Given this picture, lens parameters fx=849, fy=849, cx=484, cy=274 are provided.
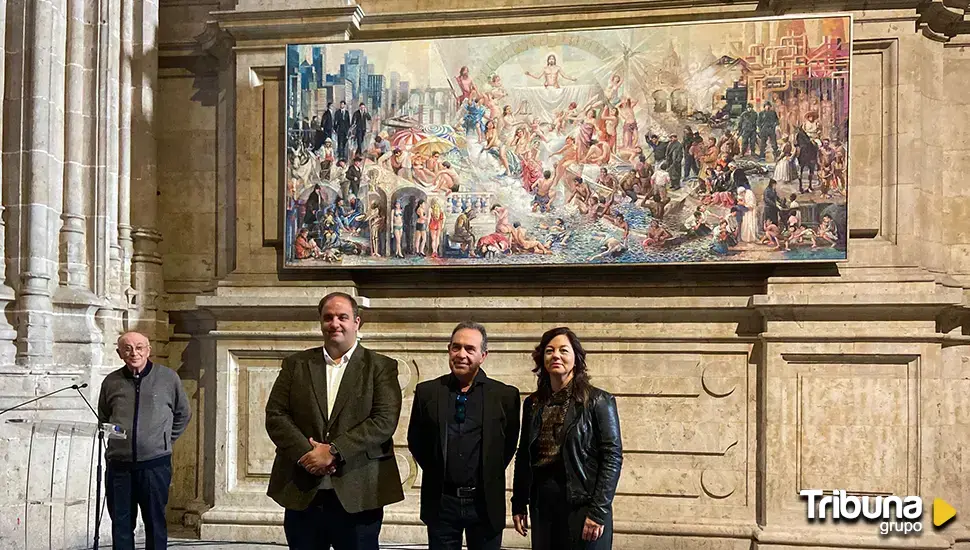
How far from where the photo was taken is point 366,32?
7418 millimetres

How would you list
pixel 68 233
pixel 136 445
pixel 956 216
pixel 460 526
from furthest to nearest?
pixel 68 233
pixel 956 216
pixel 136 445
pixel 460 526

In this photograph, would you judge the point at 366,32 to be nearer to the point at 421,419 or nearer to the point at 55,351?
the point at 55,351

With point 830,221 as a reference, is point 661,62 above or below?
above

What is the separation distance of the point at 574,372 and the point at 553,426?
27cm

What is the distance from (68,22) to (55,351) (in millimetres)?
2762

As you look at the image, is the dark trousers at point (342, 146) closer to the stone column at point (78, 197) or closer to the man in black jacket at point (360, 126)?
the man in black jacket at point (360, 126)

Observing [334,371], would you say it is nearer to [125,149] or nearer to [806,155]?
[806,155]

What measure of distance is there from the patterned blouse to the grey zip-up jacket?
249 centimetres

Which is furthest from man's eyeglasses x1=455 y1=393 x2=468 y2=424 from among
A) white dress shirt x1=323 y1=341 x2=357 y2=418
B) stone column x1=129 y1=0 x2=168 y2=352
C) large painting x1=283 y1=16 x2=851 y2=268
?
stone column x1=129 y1=0 x2=168 y2=352

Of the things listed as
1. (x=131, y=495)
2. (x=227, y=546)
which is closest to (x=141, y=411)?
(x=131, y=495)

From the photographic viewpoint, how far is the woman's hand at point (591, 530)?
145 inches

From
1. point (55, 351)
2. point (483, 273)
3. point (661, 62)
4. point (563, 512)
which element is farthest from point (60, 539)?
point (661, 62)

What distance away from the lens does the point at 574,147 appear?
691 centimetres

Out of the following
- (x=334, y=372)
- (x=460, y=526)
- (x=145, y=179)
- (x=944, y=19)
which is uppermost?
(x=944, y=19)
